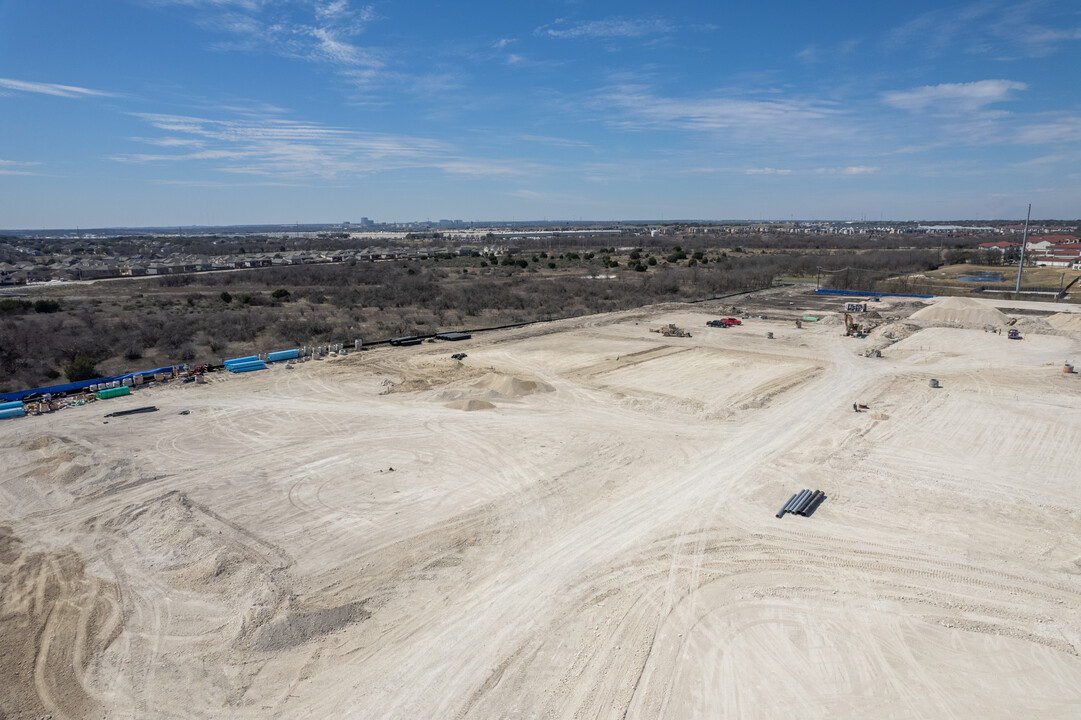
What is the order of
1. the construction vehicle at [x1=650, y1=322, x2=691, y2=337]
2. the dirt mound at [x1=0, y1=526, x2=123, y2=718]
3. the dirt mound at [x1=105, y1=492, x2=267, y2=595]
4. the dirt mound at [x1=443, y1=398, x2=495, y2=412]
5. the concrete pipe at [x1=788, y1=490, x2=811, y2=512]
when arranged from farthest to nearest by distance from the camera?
the construction vehicle at [x1=650, y1=322, x2=691, y2=337]
the dirt mound at [x1=443, y1=398, x2=495, y2=412]
the concrete pipe at [x1=788, y1=490, x2=811, y2=512]
the dirt mound at [x1=105, y1=492, x2=267, y2=595]
the dirt mound at [x1=0, y1=526, x2=123, y2=718]

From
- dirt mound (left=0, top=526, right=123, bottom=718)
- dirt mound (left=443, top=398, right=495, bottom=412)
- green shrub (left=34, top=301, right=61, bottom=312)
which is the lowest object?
dirt mound (left=0, top=526, right=123, bottom=718)

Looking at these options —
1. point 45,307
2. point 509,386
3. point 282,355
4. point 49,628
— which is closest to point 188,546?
point 49,628

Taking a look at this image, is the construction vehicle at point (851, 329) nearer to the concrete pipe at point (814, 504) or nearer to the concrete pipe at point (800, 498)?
the concrete pipe at point (814, 504)

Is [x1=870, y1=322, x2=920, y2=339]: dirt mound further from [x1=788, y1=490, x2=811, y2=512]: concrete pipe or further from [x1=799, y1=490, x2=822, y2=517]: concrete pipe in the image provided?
[x1=788, y1=490, x2=811, y2=512]: concrete pipe

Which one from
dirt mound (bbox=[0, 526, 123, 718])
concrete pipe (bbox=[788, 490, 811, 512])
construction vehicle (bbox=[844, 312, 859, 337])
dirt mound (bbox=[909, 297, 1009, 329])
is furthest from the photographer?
dirt mound (bbox=[909, 297, 1009, 329])

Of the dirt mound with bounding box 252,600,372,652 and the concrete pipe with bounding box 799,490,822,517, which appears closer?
the dirt mound with bounding box 252,600,372,652

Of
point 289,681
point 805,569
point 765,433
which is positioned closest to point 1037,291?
point 765,433

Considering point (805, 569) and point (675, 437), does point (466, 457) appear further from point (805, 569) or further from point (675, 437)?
point (805, 569)

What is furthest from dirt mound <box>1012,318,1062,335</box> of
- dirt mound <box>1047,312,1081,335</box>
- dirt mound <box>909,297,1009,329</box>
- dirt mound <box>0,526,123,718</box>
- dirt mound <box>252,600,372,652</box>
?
dirt mound <box>0,526,123,718</box>
